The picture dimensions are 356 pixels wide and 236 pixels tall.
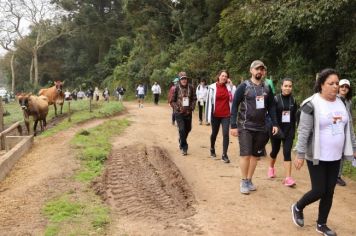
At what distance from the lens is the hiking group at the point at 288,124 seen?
16.3 ft

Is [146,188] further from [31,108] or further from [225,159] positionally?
[31,108]

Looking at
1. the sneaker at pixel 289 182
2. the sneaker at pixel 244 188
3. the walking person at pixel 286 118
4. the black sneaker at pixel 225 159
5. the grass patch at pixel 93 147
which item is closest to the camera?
the sneaker at pixel 244 188

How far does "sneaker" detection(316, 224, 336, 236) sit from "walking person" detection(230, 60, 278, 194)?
1.72 meters

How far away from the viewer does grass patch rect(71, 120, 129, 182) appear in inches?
328

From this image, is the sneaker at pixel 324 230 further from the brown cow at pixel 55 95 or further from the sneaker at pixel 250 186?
the brown cow at pixel 55 95

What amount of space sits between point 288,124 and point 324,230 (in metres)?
2.43

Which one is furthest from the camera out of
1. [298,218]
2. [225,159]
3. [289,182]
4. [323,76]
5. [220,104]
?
[225,159]

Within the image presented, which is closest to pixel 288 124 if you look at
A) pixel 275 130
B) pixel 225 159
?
pixel 275 130

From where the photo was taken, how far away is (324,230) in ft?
17.3

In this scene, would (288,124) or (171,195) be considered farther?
(288,124)

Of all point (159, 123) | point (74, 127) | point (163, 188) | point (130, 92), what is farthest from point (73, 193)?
point (130, 92)

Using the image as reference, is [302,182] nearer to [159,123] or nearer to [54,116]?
[159,123]

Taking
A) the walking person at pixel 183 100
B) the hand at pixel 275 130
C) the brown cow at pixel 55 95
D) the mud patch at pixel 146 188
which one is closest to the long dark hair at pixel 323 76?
the hand at pixel 275 130

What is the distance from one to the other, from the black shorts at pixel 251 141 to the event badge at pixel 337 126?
1.86m
